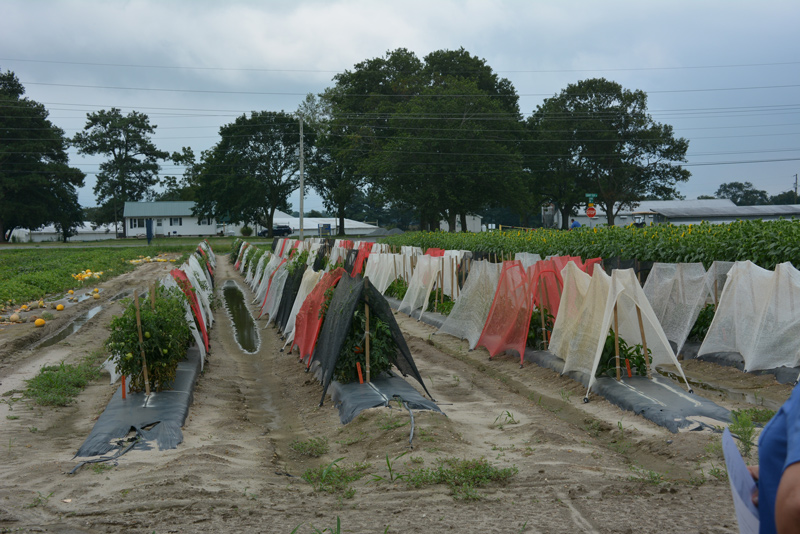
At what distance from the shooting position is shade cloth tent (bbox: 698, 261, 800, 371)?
953 centimetres

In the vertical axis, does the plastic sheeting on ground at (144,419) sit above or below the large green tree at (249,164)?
below

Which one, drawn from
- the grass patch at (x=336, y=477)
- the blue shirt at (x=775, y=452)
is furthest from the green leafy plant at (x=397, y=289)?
the blue shirt at (x=775, y=452)

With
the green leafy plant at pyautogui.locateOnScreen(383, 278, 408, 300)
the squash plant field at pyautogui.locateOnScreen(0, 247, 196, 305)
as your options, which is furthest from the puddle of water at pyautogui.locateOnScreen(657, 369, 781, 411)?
the squash plant field at pyautogui.locateOnScreen(0, 247, 196, 305)

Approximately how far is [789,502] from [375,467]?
16.4 ft

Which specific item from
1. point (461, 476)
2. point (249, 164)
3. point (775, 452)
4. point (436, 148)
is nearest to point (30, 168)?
point (249, 164)

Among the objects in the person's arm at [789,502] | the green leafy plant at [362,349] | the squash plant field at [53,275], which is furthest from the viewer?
the squash plant field at [53,275]

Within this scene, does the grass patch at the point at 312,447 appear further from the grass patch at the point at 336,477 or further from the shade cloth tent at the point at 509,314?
the shade cloth tent at the point at 509,314

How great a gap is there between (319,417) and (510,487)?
3650 millimetres

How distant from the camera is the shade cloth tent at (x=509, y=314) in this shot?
1174cm

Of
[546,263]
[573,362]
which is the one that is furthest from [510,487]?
[546,263]

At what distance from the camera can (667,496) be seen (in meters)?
5.31

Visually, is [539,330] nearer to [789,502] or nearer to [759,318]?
[759,318]

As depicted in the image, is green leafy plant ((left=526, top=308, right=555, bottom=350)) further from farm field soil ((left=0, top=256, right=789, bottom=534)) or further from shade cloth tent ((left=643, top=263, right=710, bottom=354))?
shade cloth tent ((left=643, top=263, right=710, bottom=354))

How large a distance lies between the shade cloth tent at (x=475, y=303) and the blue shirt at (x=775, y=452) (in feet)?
36.9
